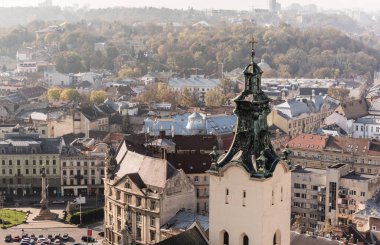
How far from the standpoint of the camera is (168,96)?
481ft

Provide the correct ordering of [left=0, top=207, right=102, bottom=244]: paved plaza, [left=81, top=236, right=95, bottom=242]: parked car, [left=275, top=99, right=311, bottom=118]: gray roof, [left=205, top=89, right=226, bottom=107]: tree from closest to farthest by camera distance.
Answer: [left=81, top=236, right=95, bottom=242]: parked car < [left=0, top=207, right=102, bottom=244]: paved plaza < [left=275, top=99, right=311, bottom=118]: gray roof < [left=205, top=89, right=226, bottom=107]: tree

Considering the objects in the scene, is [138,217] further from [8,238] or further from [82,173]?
[82,173]

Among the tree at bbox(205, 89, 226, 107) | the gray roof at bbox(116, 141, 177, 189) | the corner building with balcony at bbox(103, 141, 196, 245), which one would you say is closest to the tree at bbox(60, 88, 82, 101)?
the tree at bbox(205, 89, 226, 107)

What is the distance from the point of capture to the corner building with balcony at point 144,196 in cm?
6048

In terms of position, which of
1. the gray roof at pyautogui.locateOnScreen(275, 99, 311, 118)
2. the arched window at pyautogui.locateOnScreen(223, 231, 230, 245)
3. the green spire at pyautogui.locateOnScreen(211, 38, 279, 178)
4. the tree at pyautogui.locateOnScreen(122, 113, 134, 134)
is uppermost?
the green spire at pyautogui.locateOnScreen(211, 38, 279, 178)

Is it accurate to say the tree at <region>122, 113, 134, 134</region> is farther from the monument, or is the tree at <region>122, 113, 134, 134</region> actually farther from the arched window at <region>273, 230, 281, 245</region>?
the arched window at <region>273, 230, 281, 245</region>

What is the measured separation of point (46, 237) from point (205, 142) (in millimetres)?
21943

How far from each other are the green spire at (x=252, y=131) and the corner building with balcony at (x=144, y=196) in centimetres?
2978

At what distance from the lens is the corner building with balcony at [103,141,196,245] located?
198ft

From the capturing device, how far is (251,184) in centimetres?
2966

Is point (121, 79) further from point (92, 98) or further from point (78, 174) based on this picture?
point (78, 174)

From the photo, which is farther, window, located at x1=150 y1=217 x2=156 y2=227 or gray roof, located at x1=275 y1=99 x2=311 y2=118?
gray roof, located at x1=275 y1=99 x2=311 y2=118

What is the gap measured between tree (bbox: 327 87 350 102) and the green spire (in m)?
123

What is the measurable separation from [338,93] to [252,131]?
128359 millimetres
